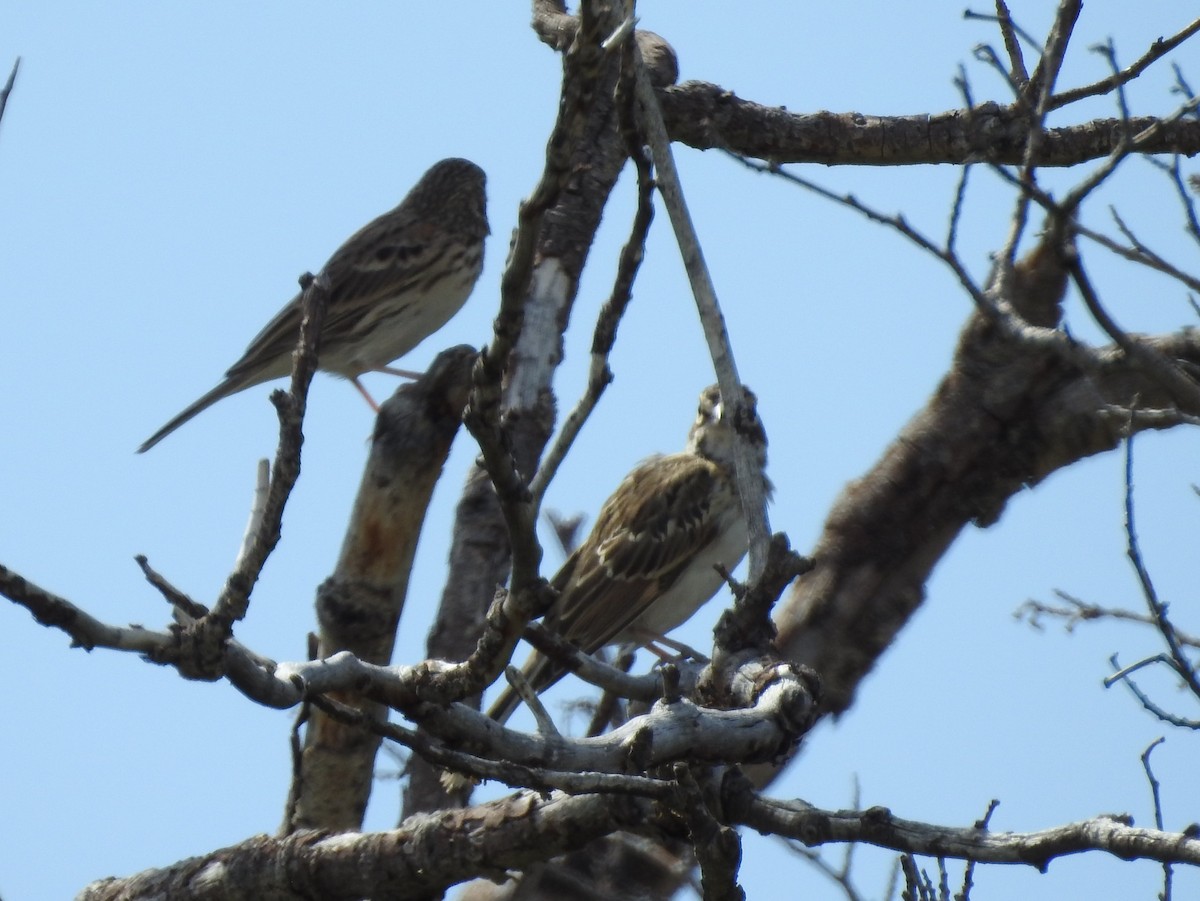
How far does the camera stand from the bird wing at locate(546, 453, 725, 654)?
774 cm

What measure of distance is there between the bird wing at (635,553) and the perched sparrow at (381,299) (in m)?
1.66

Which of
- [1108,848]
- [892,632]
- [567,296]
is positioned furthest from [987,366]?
[1108,848]

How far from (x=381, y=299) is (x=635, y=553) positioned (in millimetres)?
2218

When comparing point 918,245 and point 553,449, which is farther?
point 553,449

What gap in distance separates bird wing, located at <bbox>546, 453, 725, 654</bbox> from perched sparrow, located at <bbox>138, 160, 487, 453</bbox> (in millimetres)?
1660

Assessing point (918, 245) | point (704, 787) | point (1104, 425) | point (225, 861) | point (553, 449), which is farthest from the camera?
point (1104, 425)

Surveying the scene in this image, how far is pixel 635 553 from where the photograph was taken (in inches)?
313

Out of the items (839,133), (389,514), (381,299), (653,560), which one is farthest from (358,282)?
(389,514)

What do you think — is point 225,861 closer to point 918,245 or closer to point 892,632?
point 918,245

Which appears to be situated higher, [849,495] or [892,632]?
[849,495]

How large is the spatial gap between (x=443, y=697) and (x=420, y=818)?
42.8 inches

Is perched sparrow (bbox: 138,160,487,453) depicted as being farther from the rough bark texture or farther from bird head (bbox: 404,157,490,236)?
the rough bark texture

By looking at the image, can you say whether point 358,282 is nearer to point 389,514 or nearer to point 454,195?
point 454,195

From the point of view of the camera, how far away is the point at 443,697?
333cm
